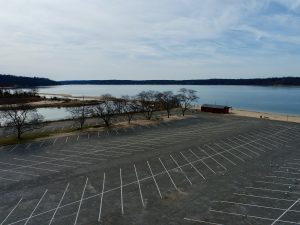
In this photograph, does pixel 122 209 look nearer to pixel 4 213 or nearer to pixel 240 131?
pixel 4 213

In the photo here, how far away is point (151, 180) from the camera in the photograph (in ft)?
72.4

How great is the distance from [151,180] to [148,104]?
36.9 meters

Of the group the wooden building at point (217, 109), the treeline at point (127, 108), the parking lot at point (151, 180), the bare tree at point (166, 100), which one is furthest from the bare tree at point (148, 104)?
the parking lot at point (151, 180)

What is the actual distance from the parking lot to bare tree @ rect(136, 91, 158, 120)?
16.3 metres

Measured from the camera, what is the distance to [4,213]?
56.1 feet

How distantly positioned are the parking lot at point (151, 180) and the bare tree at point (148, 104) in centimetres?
1633

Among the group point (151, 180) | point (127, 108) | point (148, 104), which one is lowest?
point (151, 180)

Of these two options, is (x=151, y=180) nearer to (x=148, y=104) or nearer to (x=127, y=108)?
(x=127, y=108)

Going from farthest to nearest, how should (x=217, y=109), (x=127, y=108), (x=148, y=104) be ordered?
(x=217, y=109) < (x=148, y=104) < (x=127, y=108)

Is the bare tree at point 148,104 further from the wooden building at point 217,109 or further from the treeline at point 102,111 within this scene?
the wooden building at point 217,109

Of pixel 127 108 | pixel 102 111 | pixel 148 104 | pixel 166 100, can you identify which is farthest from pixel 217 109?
pixel 102 111

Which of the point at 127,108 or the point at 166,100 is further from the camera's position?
the point at 166,100

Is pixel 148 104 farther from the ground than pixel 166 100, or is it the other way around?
pixel 166 100

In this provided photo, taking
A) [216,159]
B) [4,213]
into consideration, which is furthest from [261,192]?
[4,213]
